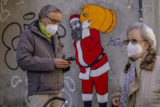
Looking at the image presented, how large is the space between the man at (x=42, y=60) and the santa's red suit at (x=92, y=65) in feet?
6.99

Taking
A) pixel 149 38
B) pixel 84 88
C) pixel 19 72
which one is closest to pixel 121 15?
pixel 84 88

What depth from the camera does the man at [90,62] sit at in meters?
5.50

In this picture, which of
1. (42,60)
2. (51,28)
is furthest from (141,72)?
(51,28)

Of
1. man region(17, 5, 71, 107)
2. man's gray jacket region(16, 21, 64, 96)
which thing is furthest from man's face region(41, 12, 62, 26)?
man's gray jacket region(16, 21, 64, 96)

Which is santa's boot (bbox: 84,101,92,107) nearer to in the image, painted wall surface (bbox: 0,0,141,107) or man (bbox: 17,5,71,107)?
painted wall surface (bbox: 0,0,141,107)

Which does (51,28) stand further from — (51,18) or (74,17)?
(74,17)

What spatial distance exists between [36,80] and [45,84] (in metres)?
0.11

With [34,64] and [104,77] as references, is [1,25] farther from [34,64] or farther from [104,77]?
[34,64]

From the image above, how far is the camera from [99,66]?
551 centimetres

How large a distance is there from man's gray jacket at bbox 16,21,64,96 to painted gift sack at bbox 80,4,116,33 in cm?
232

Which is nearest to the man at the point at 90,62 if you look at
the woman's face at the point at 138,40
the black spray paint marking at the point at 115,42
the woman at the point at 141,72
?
the black spray paint marking at the point at 115,42

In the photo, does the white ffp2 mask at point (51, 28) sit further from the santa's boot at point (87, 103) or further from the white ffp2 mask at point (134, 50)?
the santa's boot at point (87, 103)

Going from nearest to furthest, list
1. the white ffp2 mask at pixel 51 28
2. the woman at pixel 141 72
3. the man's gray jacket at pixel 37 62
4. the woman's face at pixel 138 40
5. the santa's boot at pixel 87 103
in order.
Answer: the woman at pixel 141 72 → the woman's face at pixel 138 40 → the man's gray jacket at pixel 37 62 → the white ffp2 mask at pixel 51 28 → the santa's boot at pixel 87 103

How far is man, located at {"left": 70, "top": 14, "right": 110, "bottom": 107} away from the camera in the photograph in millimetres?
5500
